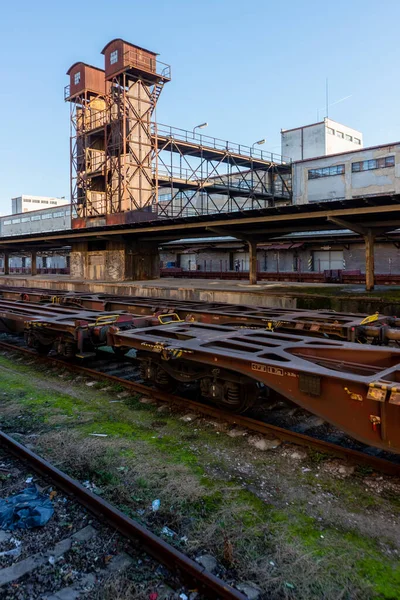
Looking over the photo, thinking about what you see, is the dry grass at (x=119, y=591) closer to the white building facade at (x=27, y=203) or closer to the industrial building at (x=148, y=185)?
the industrial building at (x=148, y=185)

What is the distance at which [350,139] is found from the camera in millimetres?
58312

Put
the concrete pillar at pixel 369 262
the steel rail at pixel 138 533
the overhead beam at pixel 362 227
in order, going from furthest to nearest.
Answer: the concrete pillar at pixel 369 262 < the overhead beam at pixel 362 227 < the steel rail at pixel 138 533

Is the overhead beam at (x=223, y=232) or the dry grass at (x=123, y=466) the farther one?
the overhead beam at (x=223, y=232)

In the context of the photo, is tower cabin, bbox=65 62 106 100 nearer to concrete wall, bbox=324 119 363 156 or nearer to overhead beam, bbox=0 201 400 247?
overhead beam, bbox=0 201 400 247

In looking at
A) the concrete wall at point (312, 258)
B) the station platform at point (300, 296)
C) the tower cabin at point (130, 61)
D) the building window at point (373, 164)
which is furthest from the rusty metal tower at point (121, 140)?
the building window at point (373, 164)

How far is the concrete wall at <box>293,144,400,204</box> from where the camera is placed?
37.0 m

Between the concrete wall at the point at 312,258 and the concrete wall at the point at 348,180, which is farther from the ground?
the concrete wall at the point at 348,180

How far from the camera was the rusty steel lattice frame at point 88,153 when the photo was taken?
37500 mm

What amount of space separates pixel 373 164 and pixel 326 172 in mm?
4848

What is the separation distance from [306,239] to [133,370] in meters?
25.5

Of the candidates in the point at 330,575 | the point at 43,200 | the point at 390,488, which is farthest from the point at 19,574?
the point at 43,200

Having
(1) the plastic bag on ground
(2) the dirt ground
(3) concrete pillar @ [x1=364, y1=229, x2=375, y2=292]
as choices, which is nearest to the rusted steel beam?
(2) the dirt ground

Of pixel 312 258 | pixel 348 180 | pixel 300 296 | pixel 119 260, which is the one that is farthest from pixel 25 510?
pixel 348 180

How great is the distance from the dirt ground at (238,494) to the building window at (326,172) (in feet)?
129
